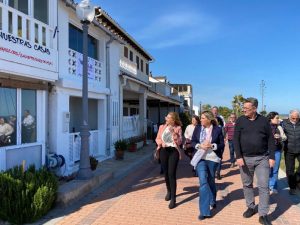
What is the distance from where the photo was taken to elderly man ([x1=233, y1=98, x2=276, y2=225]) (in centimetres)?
584

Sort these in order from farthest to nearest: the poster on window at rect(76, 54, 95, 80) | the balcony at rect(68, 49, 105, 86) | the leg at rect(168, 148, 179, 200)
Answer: the poster on window at rect(76, 54, 95, 80) < the balcony at rect(68, 49, 105, 86) < the leg at rect(168, 148, 179, 200)

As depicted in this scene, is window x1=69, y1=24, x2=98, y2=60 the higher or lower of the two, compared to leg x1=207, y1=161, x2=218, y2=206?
higher

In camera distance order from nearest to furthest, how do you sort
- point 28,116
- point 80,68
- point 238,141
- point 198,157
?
point 238,141
point 198,157
point 28,116
point 80,68

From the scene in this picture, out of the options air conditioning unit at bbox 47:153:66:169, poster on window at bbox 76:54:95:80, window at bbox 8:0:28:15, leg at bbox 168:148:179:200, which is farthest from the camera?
poster on window at bbox 76:54:95:80

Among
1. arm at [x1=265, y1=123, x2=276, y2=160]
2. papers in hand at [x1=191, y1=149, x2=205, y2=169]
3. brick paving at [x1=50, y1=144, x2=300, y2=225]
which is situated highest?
arm at [x1=265, y1=123, x2=276, y2=160]

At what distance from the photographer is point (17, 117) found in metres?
8.20

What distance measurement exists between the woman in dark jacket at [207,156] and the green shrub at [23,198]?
2.55 m

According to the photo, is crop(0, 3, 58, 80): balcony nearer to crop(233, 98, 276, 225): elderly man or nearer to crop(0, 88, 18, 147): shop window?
crop(0, 88, 18, 147): shop window

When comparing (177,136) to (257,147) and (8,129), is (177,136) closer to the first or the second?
(257,147)

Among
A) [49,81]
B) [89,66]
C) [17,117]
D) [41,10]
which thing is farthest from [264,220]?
[89,66]

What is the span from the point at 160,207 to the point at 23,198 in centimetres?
239

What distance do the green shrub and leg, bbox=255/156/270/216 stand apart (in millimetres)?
3437

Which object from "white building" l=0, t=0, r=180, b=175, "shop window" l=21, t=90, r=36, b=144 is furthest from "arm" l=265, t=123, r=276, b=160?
"shop window" l=21, t=90, r=36, b=144

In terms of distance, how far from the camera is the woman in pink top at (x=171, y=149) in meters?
6.91
